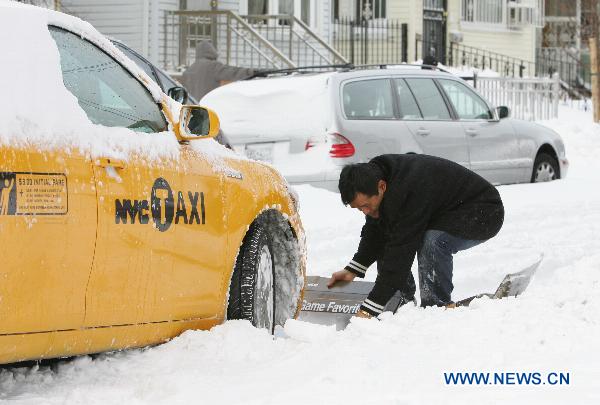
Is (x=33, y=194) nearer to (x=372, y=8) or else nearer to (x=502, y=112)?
(x=502, y=112)

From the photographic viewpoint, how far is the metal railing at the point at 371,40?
3131 centimetres

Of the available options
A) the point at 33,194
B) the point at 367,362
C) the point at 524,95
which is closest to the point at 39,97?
the point at 33,194

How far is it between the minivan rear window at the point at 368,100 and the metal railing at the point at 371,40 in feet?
61.2

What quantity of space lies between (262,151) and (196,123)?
5.66 meters

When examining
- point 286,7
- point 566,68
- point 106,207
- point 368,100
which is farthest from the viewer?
point 566,68

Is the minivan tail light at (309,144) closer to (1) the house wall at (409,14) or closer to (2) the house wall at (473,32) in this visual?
(2) the house wall at (473,32)

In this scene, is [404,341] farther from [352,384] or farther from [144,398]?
[144,398]

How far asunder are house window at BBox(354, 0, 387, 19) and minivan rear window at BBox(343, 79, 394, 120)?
20.4m

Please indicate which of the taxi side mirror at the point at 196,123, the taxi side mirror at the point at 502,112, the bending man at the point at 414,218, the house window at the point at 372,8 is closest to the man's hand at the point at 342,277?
the bending man at the point at 414,218

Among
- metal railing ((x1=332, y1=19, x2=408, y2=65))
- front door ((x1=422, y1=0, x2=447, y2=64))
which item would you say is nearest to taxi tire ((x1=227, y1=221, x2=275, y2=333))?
metal railing ((x1=332, y1=19, x2=408, y2=65))

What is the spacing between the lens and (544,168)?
15.0 m

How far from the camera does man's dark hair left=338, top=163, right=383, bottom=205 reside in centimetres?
641

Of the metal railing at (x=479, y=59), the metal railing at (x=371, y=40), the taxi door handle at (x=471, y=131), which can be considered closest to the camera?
the taxi door handle at (x=471, y=131)

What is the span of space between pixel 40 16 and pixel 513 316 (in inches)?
99.8
